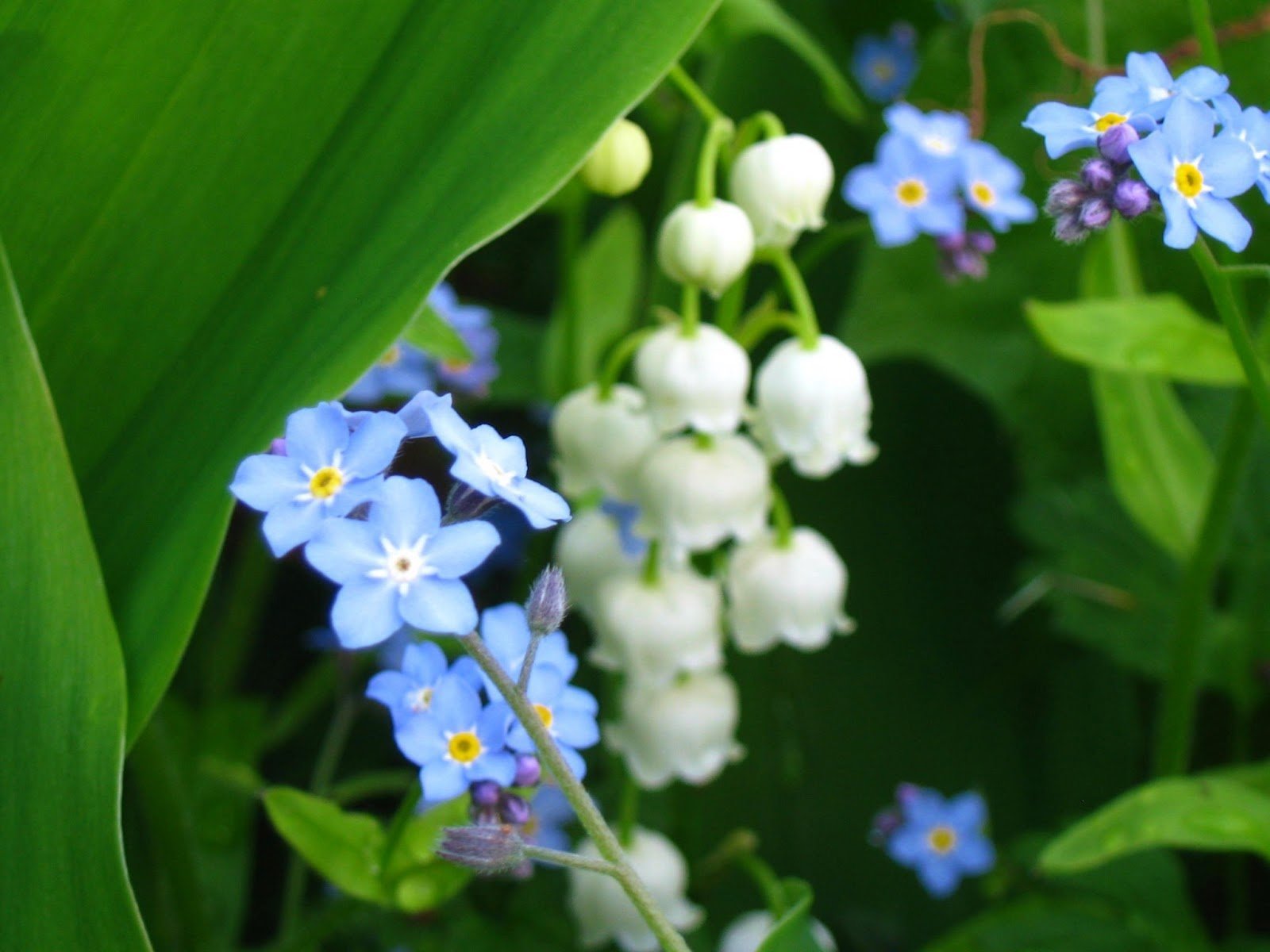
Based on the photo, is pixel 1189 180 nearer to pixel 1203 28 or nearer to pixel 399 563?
pixel 1203 28

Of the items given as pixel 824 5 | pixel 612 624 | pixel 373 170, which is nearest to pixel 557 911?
pixel 612 624

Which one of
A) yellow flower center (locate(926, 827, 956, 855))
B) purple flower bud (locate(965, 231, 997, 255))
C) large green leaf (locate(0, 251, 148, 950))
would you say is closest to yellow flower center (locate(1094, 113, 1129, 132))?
purple flower bud (locate(965, 231, 997, 255))

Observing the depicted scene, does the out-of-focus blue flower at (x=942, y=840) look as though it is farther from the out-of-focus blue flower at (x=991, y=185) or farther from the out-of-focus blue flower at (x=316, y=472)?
the out-of-focus blue flower at (x=316, y=472)

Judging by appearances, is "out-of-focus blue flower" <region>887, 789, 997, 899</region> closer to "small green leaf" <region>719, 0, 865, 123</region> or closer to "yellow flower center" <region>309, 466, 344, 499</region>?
"small green leaf" <region>719, 0, 865, 123</region>

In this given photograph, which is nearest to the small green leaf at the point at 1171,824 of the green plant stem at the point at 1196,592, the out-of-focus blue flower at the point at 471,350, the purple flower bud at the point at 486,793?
the green plant stem at the point at 1196,592

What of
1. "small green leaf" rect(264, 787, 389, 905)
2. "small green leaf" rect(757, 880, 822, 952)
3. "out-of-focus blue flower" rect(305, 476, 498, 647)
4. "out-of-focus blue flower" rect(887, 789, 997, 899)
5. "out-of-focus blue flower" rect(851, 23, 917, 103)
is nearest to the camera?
"out-of-focus blue flower" rect(305, 476, 498, 647)

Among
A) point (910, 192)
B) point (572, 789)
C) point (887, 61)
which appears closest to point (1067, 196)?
point (910, 192)

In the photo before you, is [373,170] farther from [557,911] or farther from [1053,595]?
[1053,595]
